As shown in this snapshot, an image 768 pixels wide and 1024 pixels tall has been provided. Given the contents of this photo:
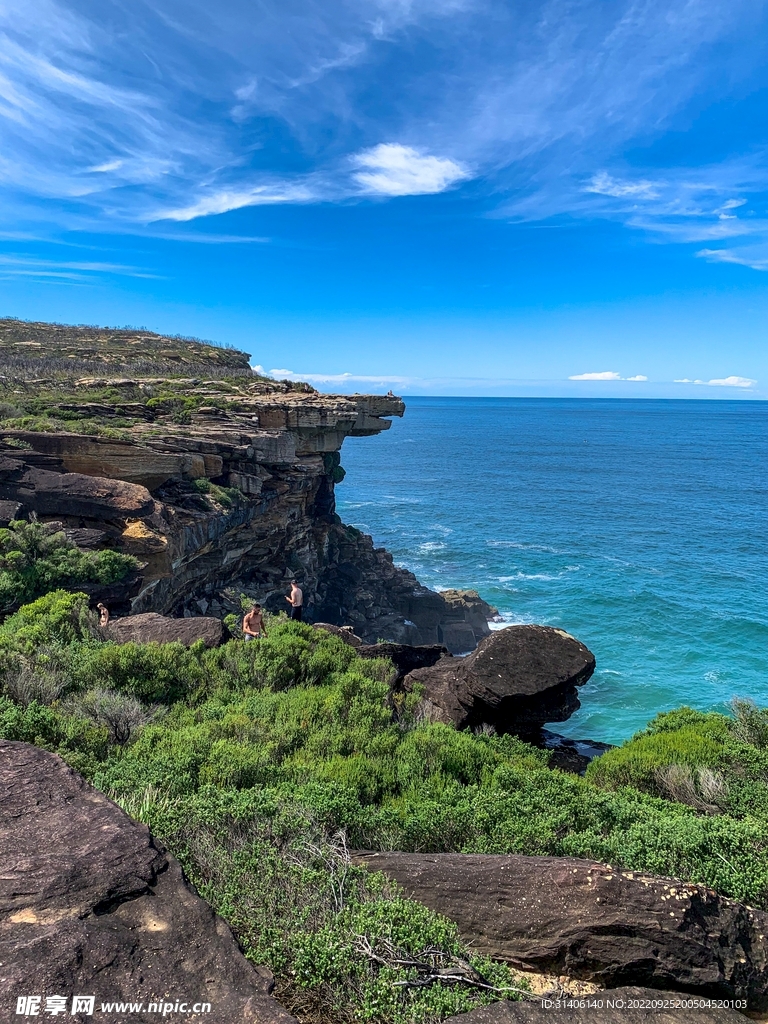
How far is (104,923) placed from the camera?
3584 mm

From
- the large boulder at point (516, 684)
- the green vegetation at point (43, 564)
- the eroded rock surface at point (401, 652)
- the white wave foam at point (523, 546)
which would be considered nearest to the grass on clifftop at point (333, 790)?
the large boulder at point (516, 684)

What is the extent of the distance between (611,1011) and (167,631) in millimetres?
11002

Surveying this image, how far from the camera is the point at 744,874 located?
546 centimetres

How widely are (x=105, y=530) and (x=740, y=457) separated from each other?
111251 millimetres

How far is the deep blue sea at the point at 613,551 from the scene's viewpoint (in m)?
Answer: 27.3

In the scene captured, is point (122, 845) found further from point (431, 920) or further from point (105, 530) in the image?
point (105, 530)

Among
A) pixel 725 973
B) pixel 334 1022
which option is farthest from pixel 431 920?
pixel 725 973

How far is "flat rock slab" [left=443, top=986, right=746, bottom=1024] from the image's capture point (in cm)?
352

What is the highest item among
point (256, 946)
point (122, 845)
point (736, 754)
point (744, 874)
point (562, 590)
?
point (122, 845)

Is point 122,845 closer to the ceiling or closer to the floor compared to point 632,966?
closer to the ceiling

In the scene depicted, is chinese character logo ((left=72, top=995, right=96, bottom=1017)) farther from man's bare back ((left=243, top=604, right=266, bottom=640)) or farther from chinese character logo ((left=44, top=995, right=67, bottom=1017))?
man's bare back ((left=243, top=604, right=266, bottom=640))

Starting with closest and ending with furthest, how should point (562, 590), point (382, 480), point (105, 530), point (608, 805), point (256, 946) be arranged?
point (256, 946)
point (608, 805)
point (105, 530)
point (562, 590)
point (382, 480)

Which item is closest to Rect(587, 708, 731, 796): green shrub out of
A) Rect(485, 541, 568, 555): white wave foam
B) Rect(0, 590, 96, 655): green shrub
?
Rect(0, 590, 96, 655): green shrub

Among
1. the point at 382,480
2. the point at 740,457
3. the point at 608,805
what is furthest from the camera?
the point at 740,457
